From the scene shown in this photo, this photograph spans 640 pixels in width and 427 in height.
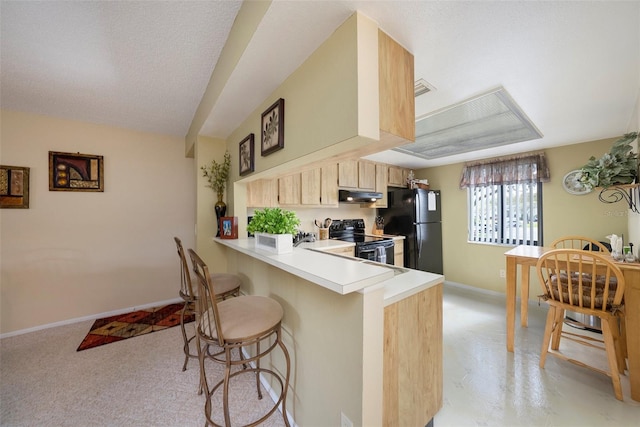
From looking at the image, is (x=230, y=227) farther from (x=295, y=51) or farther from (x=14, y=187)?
(x=14, y=187)

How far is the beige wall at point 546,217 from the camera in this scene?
2.78 metres

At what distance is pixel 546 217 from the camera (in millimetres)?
3158

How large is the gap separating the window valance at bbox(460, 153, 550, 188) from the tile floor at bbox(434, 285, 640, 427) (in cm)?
203

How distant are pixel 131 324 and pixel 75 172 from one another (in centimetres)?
186

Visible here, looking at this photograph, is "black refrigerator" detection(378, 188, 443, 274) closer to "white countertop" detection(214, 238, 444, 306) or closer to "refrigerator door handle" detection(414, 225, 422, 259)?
"refrigerator door handle" detection(414, 225, 422, 259)

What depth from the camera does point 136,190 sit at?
9.57 ft

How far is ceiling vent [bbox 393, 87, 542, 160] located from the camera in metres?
1.89

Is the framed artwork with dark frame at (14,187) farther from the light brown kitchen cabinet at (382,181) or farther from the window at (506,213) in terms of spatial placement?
the window at (506,213)

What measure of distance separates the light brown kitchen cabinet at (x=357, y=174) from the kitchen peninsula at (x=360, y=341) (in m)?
2.23

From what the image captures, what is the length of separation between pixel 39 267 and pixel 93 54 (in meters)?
2.41

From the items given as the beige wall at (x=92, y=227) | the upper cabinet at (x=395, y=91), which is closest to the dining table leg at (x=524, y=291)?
the upper cabinet at (x=395, y=91)

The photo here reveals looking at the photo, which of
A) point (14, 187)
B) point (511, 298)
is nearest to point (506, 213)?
point (511, 298)

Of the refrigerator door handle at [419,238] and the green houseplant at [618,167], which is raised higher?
the green houseplant at [618,167]

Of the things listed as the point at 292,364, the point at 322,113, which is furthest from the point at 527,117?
the point at 292,364
